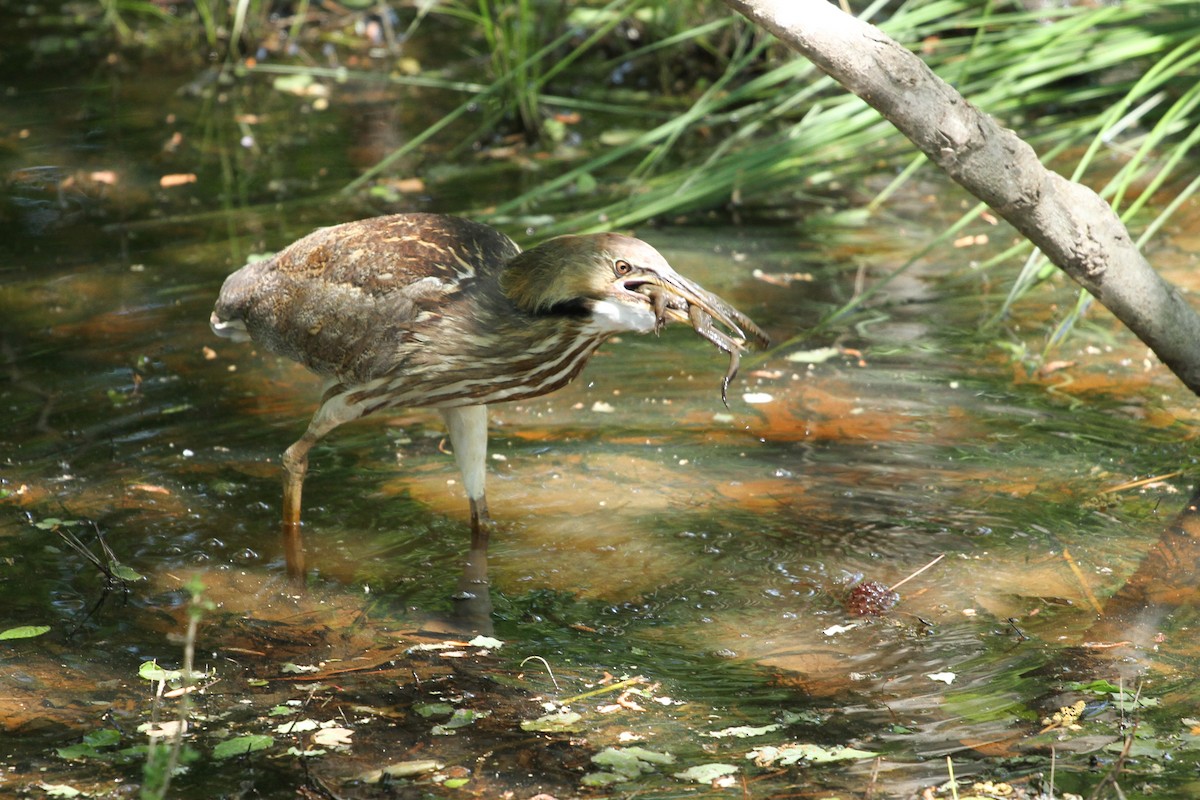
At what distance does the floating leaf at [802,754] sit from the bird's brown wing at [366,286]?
5.98ft

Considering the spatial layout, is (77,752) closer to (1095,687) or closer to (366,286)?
(366,286)

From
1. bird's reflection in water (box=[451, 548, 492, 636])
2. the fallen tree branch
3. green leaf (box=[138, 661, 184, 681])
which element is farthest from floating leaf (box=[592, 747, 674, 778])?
the fallen tree branch

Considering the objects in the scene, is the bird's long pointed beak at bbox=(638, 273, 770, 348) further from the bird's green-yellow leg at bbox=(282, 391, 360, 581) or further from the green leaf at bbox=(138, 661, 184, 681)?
the green leaf at bbox=(138, 661, 184, 681)

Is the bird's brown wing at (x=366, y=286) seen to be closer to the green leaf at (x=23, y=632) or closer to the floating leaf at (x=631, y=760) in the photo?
the green leaf at (x=23, y=632)

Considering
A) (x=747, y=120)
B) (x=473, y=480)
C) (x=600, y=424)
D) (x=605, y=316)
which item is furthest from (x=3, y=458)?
(x=747, y=120)

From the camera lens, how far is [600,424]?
5.92m

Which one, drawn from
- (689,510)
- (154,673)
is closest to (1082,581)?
(689,510)

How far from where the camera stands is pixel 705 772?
346 centimetres

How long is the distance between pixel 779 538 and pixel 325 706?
1.80m

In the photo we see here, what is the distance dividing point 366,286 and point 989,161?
2.04 m

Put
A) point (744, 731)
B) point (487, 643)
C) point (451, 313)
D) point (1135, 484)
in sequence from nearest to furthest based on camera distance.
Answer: point (744, 731) → point (487, 643) → point (451, 313) → point (1135, 484)

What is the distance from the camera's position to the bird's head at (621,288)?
4098 mm

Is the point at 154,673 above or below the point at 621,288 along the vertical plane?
below

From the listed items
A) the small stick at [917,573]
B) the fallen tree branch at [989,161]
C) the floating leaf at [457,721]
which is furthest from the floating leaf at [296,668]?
the fallen tree branch at [989,161]
